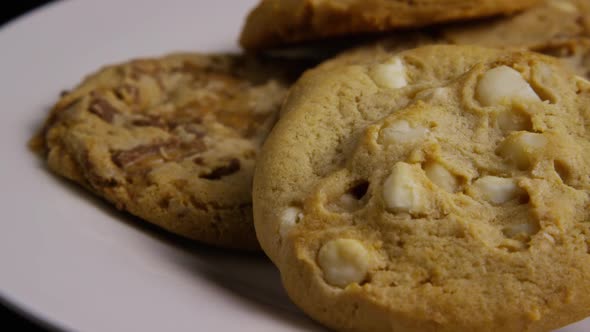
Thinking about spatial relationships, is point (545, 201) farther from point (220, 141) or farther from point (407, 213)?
point (220, 141)

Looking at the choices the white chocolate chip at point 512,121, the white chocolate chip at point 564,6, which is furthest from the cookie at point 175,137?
the white chocolate chip at point 564,6

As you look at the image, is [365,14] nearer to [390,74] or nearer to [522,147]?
[390,74]

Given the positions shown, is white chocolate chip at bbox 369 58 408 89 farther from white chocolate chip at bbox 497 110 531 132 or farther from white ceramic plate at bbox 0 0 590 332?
white ceramic plate at bbox 0 0 590 332

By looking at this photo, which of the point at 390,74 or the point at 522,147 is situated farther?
the point at 390,74

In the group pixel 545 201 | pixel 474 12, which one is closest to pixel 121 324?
pixel 545 201

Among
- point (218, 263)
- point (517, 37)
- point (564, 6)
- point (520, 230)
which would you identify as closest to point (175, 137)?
point (218, 263)

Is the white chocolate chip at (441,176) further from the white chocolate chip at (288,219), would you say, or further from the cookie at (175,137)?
the cookie at (175,137)

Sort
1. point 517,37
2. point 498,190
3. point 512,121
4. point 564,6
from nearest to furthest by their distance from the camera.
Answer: point 498,190 < point 512,121 < point 517,37 < point 564,6

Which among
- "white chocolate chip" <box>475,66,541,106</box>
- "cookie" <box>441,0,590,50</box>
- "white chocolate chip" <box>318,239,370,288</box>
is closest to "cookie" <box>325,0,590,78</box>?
"cookie" <box>441,0,590,50</box>
